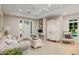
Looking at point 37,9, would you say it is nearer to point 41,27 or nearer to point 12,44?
point 41,27

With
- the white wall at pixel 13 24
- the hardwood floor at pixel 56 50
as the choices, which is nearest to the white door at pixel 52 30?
the hardwood floor at pixel 56 50

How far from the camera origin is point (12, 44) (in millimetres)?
1858

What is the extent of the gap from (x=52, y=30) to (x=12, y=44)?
0.87 m

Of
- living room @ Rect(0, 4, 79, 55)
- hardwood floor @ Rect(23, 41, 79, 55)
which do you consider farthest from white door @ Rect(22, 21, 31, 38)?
hardwood floor @ Rect(23, 41, 79, 55)

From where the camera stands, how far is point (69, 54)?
1.84 metres

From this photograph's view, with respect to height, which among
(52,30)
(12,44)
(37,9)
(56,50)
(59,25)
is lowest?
(56,50)

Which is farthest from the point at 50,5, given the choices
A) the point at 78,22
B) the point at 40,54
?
the point at 40,54

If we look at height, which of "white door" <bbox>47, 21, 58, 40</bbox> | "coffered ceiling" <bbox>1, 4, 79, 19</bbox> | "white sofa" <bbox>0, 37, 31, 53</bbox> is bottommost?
"white sofa" <bbox>0, 37, 31, 53</bbox>

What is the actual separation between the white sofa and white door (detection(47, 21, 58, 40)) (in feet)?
1.57

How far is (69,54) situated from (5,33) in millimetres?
1357

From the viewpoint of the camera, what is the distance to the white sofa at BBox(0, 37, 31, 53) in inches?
71.8

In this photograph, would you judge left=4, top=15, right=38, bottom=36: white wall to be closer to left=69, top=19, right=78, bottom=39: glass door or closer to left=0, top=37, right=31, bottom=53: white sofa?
left=0, top=37, right=31, bottom=53: white sofa

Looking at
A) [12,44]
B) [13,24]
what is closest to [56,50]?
[12,44]

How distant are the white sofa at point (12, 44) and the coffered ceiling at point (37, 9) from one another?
539 mm
